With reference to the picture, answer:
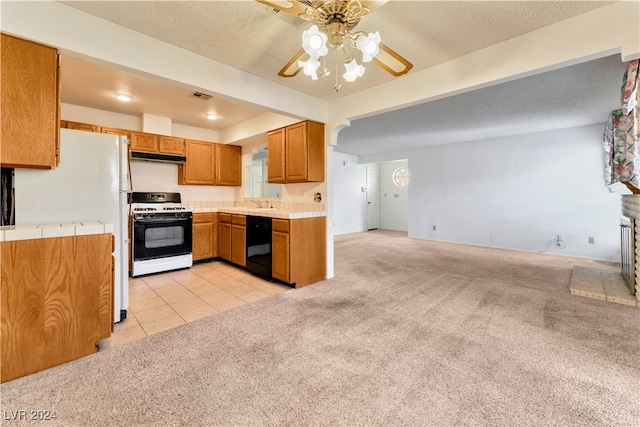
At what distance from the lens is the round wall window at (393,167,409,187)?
8944 millimetres

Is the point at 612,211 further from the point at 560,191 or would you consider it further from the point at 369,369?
the point at 369,369

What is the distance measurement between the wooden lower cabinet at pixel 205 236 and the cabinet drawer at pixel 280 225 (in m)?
1.69

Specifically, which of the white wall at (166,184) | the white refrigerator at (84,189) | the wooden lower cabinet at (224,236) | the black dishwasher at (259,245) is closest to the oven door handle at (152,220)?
the wooden lower cabinet at (224,236)

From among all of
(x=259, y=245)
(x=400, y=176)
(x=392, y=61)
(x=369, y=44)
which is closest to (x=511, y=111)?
(x=392, y=61)

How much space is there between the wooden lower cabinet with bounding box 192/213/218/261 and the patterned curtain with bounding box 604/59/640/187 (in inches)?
201

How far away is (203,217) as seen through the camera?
14.9 feet

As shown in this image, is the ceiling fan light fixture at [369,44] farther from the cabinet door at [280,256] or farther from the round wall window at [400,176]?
the round wall window at [400,176]

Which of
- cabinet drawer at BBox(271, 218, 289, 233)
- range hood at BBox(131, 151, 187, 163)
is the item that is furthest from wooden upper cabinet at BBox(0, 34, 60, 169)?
range hood at BBox(131, 151, 187, 163)

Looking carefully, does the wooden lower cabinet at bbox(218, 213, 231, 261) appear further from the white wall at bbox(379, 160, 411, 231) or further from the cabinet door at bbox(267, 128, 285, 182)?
the white wall at bbox(379, 160, 411, 231)

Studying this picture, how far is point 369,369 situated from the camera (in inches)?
67.1

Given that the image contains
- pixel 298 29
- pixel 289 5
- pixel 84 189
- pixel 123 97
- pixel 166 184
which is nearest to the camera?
pixel 289 5

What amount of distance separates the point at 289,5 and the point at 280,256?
2575mm

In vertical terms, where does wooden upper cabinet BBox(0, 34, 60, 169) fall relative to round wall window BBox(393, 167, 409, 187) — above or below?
below

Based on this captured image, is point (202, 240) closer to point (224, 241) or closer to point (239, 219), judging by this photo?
point (224, 241)
